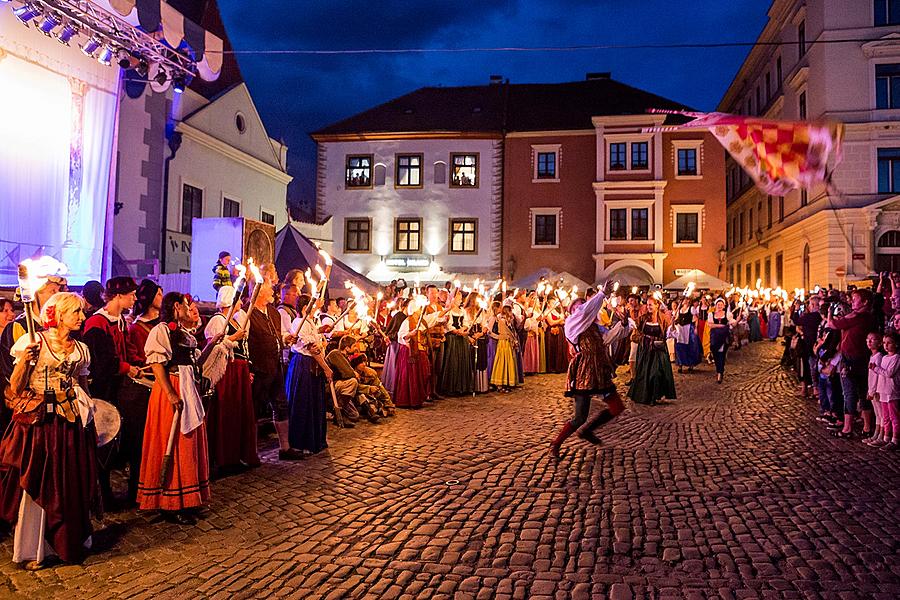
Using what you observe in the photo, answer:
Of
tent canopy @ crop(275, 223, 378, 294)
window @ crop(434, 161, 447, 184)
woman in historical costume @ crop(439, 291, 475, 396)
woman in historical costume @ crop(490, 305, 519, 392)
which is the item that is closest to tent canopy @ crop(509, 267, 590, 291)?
tent canopy @ crop(275, 223, 378, 294)

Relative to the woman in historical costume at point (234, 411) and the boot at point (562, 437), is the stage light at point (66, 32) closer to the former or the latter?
the woman in historical costume at point (234, 411)

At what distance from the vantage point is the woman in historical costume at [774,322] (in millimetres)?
33250

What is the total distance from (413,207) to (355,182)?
360 cm

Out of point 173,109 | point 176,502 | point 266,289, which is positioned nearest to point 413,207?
point 173,109

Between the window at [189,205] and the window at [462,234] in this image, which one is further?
the window at [462,234]

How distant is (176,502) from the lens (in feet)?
17.8

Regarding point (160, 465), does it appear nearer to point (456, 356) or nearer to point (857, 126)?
point (456, 356)

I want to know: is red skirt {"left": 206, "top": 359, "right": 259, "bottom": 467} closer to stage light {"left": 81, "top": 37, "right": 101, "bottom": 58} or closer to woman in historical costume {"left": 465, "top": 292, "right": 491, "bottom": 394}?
woman in historical costume {"left": 465, "top": 292, "right": 491, "bottom": 394}

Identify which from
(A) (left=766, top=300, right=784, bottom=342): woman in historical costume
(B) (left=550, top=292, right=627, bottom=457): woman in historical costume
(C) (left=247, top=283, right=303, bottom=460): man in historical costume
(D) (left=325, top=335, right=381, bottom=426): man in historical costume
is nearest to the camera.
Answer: (C) (left=247, top=283, right=303, bottom=460): man in historical costume

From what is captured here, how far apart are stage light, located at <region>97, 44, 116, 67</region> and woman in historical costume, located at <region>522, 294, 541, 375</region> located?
1072 centimetres

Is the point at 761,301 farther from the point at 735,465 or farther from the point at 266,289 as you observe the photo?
the point at 266,289

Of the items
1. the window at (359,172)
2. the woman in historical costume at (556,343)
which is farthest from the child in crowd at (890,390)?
the window at (359,172)

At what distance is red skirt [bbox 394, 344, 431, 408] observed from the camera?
11.7 metres

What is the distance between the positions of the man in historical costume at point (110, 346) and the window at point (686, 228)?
32773mm
